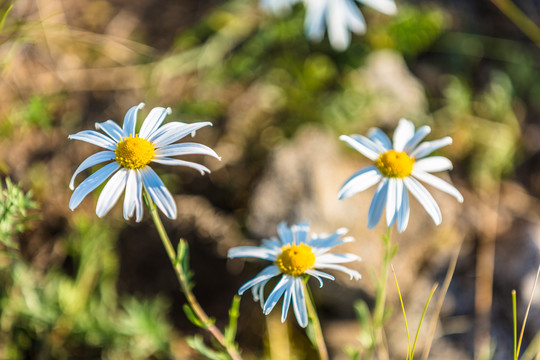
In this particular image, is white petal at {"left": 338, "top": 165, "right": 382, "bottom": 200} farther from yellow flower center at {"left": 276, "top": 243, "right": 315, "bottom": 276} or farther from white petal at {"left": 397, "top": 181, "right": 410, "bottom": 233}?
yellow flower center at {"left": 276, "top": 243, "right": 315, "bottom": 276}

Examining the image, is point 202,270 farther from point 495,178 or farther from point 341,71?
point 495,178

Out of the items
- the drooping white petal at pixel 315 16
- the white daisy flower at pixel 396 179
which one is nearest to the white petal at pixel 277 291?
the white daisy flower at pixel 396 179

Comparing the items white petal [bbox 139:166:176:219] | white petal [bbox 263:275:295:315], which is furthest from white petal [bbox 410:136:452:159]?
white petal [bbox 139:166:176:219]

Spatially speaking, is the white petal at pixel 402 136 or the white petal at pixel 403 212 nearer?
the white petal at pixel 403 212

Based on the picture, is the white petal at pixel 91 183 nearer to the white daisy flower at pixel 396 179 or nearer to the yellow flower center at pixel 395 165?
the white daisy flower at pixel 396 179

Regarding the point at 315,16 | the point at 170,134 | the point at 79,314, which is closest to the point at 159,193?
the point at 170,134

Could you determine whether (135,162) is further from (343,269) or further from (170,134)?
(343,269)
